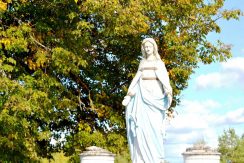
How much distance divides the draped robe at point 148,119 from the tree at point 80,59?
3.80m

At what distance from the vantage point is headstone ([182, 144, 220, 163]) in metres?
8.94

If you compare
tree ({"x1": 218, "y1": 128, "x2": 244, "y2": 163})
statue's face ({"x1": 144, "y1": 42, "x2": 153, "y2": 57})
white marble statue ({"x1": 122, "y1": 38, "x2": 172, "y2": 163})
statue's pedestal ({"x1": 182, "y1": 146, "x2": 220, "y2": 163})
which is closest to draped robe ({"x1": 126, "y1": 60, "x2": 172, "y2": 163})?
white marble statue ({"x1": 122, "y1": 38, "x2": 172, "y2": 163})

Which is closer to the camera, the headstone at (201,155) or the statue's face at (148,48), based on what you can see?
the statue's face at (148,48)

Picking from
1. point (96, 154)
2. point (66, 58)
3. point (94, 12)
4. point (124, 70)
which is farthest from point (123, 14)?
point (96, 154)

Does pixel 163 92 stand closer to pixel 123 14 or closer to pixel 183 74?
pixel 123 14

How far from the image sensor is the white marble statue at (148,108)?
26.8 ft

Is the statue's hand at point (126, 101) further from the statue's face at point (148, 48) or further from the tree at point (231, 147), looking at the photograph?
the tree at point (231, 147)

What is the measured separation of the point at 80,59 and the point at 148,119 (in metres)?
4.73

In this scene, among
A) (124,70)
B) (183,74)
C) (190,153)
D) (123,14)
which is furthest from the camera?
(124,70)

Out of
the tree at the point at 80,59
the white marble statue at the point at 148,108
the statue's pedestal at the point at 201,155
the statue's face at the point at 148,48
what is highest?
the tree at the point at 80,59

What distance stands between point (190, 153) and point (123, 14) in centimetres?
430

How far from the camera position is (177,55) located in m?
13.6

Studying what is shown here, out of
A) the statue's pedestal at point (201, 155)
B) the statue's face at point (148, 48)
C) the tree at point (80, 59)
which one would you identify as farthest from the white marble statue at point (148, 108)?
the tree at point (80, 59)

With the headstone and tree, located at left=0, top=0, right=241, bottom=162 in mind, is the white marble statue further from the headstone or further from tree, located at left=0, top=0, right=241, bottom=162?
tree, located at left=0, top=0, right=241, bottom=162
